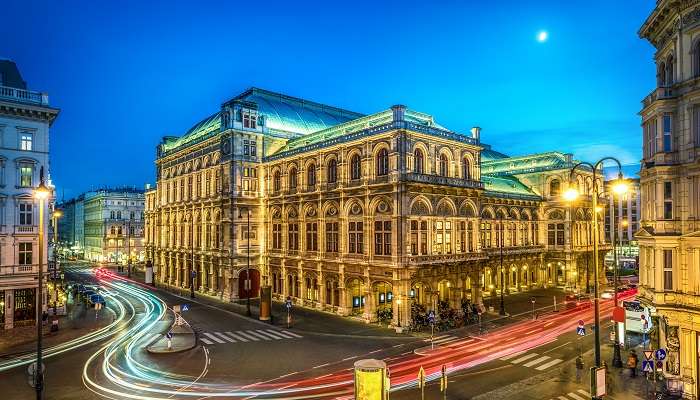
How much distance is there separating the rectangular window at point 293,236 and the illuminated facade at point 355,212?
20 cm

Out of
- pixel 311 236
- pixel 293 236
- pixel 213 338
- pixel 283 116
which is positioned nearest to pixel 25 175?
pixel 213 338

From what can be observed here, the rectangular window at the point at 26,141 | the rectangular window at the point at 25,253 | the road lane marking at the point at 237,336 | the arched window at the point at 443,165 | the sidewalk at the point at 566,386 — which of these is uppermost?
the rectangular window at the point at 26,141

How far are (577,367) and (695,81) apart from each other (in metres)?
16.8

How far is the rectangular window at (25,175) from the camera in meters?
38.3

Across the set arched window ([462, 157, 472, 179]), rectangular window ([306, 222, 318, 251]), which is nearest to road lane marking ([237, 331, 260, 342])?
rectangular window ([306, 222, 318, 251])

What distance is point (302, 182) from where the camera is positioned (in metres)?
49.7

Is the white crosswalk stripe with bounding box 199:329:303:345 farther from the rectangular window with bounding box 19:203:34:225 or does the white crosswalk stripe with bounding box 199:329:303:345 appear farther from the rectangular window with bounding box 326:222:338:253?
the rectangular window with bounding box 19:203:34:225

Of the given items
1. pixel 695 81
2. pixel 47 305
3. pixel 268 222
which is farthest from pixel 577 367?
pixel 47 305

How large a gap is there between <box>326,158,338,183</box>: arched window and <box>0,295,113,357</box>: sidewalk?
2473cm

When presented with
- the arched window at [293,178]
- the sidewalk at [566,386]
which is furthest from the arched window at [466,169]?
the sidewalk at [566,386]

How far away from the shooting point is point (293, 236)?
51188 mm

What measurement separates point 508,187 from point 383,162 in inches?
1049

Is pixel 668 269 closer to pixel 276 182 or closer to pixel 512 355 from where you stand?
pixel 512 355

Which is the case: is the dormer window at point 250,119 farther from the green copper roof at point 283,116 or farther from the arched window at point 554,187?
the arched window at point 554,187
